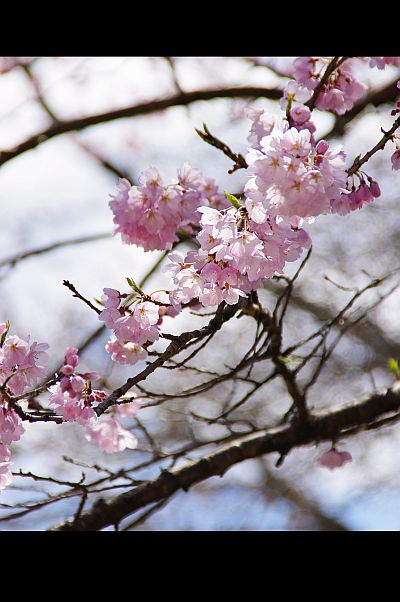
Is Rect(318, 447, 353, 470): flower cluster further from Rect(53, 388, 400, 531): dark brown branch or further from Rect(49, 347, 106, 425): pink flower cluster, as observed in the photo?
Rect(49, 347, 106, 425): pink flower cluster

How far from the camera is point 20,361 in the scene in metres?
1.71

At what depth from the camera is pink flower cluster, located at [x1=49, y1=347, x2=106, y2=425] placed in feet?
5.33

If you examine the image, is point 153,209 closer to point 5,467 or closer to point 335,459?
point 5,467

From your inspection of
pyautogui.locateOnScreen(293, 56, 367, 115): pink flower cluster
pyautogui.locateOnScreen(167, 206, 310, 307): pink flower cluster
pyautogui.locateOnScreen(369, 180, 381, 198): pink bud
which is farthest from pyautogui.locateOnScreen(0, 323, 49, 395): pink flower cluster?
pyautogui.locateOnScreen(293, 56, 367, 115): pink flower cluster

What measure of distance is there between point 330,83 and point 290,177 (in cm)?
75

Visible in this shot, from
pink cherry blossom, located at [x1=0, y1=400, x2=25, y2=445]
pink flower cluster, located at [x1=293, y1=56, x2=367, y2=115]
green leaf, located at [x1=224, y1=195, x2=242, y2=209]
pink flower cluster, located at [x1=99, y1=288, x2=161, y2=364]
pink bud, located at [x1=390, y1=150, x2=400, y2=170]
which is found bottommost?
pink cherry blossom, located at [x1=0, y1=400, x2=25, y2=445]

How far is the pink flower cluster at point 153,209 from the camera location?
6.42ft

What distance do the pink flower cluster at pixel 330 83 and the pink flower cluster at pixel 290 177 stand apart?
59 cm

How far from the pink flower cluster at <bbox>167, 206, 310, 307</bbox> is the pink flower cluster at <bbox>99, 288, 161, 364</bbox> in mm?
75
